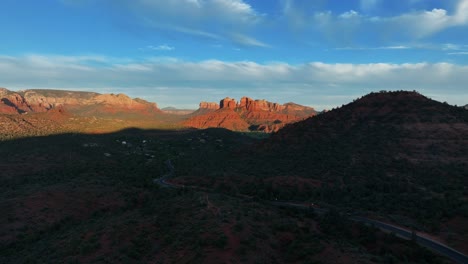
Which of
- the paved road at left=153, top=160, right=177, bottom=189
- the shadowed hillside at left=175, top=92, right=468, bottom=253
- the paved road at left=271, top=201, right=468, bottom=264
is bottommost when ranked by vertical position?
the paved road at left=153, top=160, right=177, bottom=189

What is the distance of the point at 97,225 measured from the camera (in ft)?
124

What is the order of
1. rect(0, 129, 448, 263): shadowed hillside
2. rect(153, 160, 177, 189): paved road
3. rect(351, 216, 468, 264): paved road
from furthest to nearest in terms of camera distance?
rect(153, 160, 177, 189): paved road → rect(351, 216, 468, 264): paved road → rect(0, 129, 448, 263): shadowed hillside

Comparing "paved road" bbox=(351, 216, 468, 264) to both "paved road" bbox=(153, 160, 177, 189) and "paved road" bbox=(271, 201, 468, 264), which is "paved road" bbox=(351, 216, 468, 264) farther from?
"paved road" bbox=(153, 160, 177, 189)

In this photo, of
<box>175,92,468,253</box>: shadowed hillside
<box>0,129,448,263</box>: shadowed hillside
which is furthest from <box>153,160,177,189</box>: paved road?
<box>175,92,468,253</box>: shadowed hillside

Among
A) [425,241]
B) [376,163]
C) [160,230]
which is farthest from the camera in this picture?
[376,163]

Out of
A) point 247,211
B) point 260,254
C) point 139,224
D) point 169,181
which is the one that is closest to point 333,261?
point 260,254

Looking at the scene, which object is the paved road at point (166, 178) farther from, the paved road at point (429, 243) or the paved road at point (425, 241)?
the paved road at point (429, 243)

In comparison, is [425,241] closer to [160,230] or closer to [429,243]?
[429,243]

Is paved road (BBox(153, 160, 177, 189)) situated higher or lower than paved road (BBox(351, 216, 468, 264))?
lower

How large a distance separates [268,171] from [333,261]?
44845mm

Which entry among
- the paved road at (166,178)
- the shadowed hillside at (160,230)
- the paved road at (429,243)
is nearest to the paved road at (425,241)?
the paved road at (429,243)

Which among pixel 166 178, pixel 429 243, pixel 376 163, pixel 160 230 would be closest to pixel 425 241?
pixel 429 243

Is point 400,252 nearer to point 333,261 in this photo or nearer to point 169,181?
point 333,261

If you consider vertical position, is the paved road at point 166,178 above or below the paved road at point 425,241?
below
